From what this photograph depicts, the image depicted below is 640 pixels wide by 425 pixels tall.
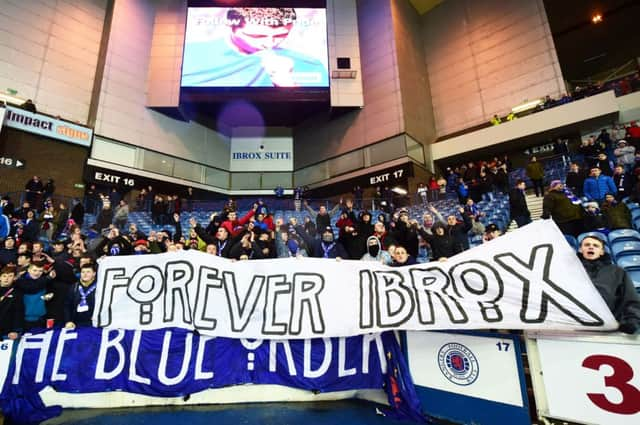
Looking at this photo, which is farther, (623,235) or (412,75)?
(412,75)

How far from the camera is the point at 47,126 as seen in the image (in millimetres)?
15797

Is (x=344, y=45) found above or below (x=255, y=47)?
above

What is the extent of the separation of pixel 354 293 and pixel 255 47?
21034 mm

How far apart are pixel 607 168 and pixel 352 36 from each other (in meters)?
17.1

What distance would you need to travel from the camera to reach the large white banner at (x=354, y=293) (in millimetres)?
3134

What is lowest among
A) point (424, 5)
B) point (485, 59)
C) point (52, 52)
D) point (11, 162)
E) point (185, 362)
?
point (185, 362)

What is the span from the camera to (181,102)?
19.8 meters

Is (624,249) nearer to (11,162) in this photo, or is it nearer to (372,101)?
(372,101)

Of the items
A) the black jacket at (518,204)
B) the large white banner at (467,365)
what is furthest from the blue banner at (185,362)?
the black jacket at (518,204)

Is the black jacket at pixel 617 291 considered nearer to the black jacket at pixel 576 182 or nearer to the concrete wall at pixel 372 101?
the black jacket at pixel 576 182

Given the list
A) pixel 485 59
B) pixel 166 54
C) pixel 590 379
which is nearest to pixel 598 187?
pixel 590 379

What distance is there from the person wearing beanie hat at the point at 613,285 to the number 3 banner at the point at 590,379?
182mm

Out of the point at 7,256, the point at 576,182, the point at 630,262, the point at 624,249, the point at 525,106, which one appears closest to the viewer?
the point at 630,262

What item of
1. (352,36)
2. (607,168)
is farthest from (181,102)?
(607,168)
